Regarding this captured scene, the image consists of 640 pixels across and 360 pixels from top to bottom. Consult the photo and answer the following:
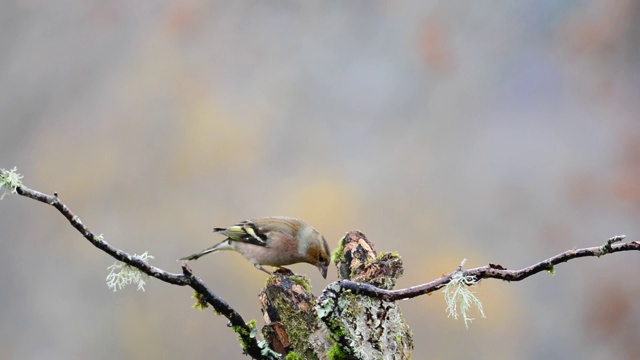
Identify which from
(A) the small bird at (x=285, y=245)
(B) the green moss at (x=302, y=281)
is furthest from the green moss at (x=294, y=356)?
(A) the small bird at (x=285, y=245)

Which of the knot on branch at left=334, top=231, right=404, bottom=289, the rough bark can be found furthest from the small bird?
the rough bark

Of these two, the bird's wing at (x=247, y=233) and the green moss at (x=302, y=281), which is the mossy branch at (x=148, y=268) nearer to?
the green moss at (x=302, y=281)

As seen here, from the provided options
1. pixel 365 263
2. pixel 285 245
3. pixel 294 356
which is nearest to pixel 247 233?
pixel 285 245

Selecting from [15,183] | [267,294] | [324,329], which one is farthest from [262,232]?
[15,183]

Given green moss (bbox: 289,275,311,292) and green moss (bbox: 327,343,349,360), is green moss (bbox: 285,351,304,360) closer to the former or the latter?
green moss (bbox: 327,343,349,360)

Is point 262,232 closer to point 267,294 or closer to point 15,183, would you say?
point 267,294

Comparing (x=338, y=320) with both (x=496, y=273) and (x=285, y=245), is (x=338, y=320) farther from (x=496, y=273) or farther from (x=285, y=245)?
(x=285, y=245)
